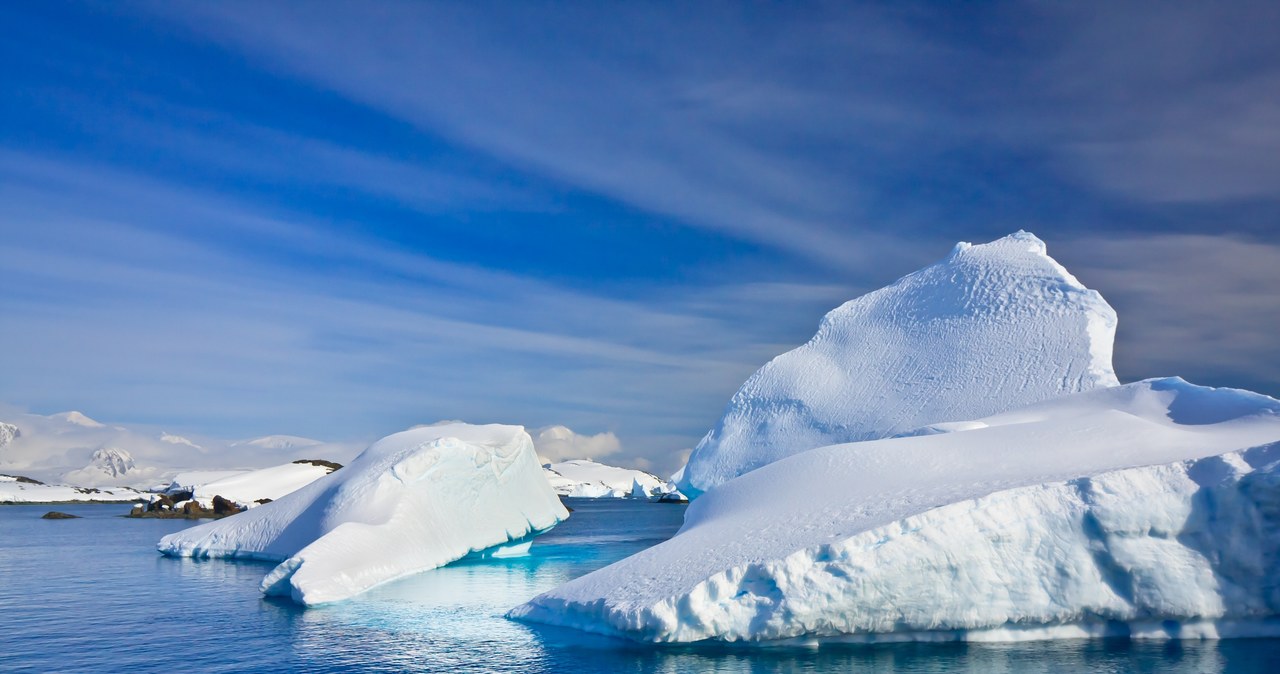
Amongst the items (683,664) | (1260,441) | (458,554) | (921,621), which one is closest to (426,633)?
(683,664)

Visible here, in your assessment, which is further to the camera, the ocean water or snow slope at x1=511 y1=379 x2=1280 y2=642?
snow slope at x1=511 y1=379 x2=1280 y2=642

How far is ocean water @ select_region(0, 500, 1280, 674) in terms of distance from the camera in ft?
37.2

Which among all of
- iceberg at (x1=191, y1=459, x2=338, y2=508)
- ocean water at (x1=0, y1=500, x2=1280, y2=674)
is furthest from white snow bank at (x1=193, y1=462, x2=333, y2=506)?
ocean water at (x1=0, y1=500, x2=1280, y2=674)

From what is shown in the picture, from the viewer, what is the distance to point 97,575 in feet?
78.9

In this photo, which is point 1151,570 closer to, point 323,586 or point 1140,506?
point 1140,506

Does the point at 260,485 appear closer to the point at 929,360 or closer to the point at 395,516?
the point at 395,516

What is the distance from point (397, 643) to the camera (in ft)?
43.2

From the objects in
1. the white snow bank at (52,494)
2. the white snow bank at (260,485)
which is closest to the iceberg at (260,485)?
the white snow bank at (260,485)

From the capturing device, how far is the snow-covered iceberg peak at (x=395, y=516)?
1875 cm

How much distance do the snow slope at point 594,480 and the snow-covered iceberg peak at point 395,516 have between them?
4338 inches

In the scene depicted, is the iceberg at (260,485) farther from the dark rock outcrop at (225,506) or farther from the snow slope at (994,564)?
the snow slope at (994,564)

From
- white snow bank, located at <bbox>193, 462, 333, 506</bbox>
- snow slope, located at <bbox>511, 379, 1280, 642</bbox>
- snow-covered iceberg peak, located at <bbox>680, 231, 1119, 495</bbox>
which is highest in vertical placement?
snow-covered iceberg peak, located at <bbox>680, 231, 1119, 495</bbox>

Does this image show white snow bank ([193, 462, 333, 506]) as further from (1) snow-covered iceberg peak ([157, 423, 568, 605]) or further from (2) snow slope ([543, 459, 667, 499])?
(2) snow slope ([543, 459, 667, 499])

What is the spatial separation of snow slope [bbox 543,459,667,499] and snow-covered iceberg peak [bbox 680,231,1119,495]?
10896 cm
